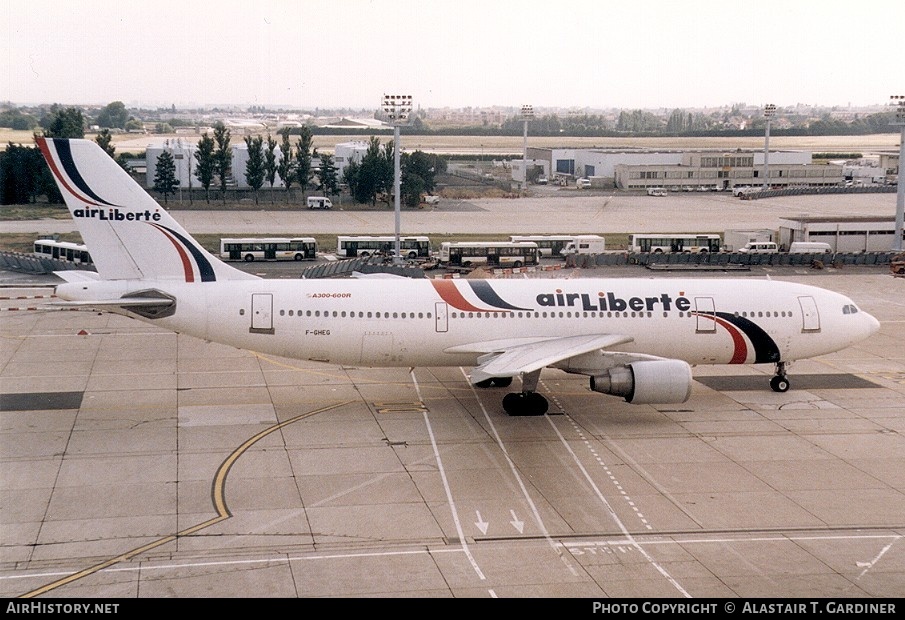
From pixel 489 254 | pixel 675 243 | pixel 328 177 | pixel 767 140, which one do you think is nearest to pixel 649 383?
pixel 489 254

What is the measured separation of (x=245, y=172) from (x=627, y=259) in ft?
218

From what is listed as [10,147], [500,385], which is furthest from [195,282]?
[10,147]

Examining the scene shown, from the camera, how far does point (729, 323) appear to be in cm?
3912

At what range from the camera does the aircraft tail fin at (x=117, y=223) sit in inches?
1394

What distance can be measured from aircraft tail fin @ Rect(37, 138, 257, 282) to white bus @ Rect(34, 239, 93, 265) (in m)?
38.3

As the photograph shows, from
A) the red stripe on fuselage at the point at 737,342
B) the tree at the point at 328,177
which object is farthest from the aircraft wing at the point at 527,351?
the tree at the point at 328,177

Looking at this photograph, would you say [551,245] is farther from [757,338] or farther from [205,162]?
[205,162]

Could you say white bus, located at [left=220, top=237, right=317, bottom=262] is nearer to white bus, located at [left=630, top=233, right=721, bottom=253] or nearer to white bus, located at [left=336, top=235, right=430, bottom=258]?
white bus, located at [left=336, top=235, right=430, bottom=258]

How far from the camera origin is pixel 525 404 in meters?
36.5

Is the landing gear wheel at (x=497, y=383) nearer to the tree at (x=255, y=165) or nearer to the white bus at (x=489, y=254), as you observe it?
the white bus at (x=489, y=254)

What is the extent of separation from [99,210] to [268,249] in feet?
146

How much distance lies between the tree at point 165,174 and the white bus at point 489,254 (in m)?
49.7

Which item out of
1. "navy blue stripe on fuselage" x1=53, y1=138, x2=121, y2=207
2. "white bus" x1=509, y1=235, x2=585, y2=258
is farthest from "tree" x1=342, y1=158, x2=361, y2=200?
"navy blue stripe on fuselage" x1=53, y1=138, x2=121, y2=207

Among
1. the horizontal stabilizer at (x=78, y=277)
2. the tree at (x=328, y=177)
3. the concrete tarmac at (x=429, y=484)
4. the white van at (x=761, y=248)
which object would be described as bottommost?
the concrete tarmac at (x=429, y=484)
